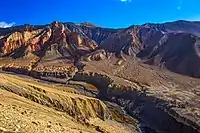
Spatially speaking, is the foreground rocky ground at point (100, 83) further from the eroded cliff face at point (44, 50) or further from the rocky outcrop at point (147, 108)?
the eroded cliff face at point (44, 50)

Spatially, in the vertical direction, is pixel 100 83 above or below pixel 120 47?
below

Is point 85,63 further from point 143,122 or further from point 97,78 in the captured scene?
point 143,122

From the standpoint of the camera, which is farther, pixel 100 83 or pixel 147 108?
pixel 100 83

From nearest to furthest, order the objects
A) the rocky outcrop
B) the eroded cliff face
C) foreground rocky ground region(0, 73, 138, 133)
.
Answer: foreground rocky ground region(0, 73, 138, 133) → the rocky outcrop → the eroded cliff face

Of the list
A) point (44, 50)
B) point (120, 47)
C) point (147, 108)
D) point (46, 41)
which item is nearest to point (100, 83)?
point (147, 108)

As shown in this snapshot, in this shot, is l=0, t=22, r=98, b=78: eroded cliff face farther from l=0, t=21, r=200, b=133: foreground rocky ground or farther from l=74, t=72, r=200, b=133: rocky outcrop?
l=74, t=72, r=200, b=133: rocky outcrop

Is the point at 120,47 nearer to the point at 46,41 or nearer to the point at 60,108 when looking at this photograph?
the point at 46,41

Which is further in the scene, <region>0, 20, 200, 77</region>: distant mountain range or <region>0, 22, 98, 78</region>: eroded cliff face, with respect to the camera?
<region>0, 22, 98, 78</region>: eroded cliff face

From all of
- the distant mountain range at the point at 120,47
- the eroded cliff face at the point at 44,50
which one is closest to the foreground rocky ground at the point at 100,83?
the distant mountain range at the point at 120,47

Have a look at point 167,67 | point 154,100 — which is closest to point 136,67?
point 167,67

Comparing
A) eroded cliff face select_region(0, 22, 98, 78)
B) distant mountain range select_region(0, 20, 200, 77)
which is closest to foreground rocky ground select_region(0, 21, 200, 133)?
distant mountain range select_region(0, 20, 200, 77)

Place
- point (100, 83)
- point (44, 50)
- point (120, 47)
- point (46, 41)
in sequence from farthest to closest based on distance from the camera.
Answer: point (46, 41)
point (44, 50)
point (120, 47)
point (100, 83)
